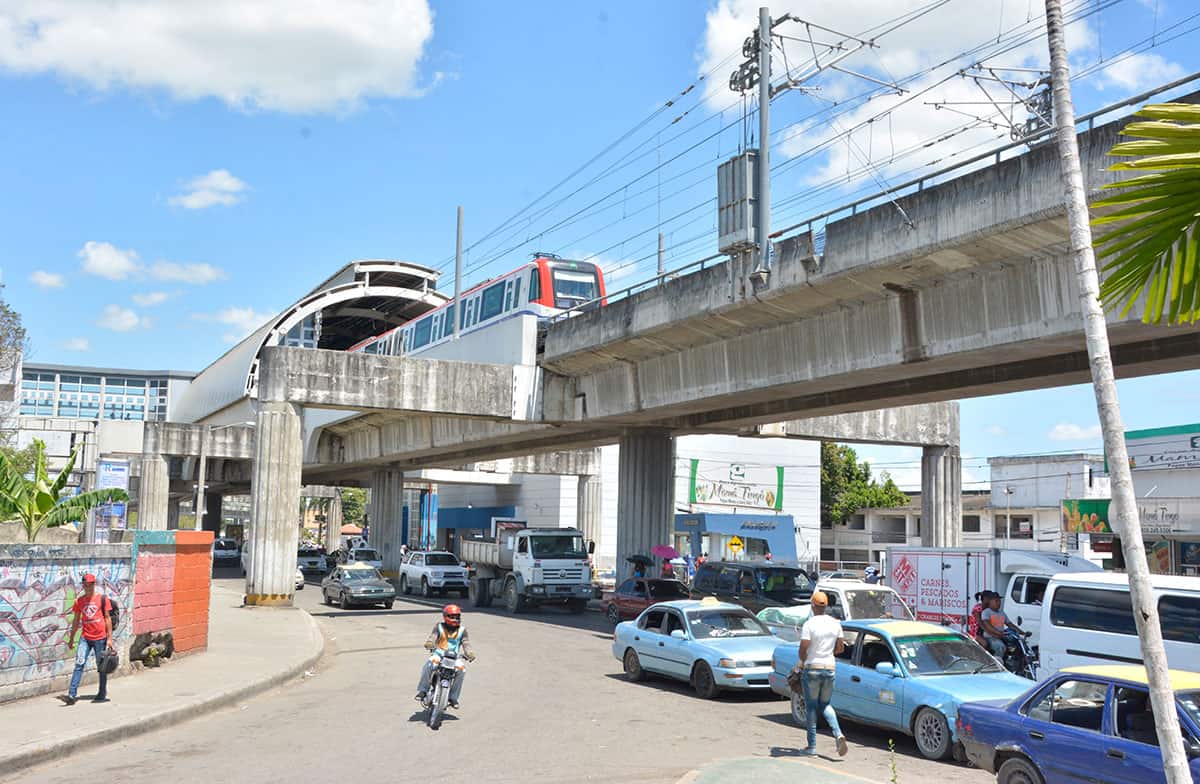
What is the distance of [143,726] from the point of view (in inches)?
498

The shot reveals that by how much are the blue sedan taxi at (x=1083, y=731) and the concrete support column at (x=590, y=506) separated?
47.9m

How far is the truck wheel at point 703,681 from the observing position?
631 inches

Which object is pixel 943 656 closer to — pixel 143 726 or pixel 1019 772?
pixel 1019 772

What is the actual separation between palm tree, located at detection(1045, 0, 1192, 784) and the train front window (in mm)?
27509

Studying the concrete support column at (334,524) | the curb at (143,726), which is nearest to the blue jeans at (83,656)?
the curb at (143,726)

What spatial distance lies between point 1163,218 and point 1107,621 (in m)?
12.5

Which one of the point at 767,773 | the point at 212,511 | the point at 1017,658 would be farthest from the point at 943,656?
the point at 212,511

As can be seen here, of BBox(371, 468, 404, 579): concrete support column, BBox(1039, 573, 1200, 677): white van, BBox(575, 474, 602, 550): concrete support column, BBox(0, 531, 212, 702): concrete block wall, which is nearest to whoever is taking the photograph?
BBox(0, 531, 212, 702): concrete block wall

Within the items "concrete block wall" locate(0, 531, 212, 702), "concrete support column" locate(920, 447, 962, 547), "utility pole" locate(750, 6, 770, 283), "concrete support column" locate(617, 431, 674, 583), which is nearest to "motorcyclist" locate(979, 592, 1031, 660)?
"utility pole" locate(750, 6, 770, 283)

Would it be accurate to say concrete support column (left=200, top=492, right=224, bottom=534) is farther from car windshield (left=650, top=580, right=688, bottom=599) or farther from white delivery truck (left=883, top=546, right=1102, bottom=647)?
white delivery truck (left=883, top=546, right=1102, bottom=647)

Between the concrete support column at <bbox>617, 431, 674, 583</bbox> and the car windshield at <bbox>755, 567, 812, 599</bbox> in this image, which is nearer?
the car windshield at <bbox>755, 567, 812, 599</bbox>

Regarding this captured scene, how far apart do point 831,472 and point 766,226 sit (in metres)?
58.7

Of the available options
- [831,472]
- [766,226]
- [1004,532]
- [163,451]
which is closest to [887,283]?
[766,226]

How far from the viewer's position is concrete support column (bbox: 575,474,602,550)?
2258 inches
